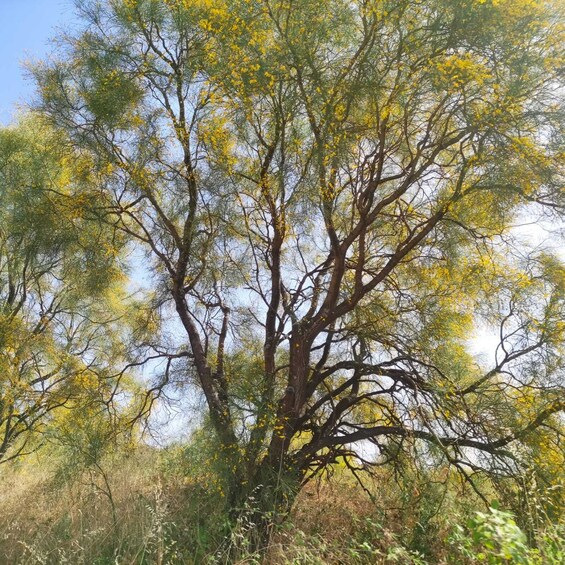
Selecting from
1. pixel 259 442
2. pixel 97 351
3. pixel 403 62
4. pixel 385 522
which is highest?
pixel 403 62

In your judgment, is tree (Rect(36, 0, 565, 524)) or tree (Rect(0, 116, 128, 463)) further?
tree (Rect(0, 116, 128, 463))

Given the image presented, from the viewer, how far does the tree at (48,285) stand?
720 centimetres

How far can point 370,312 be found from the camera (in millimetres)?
6125

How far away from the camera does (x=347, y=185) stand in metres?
6.14

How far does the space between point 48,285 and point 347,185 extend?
22.1 ft

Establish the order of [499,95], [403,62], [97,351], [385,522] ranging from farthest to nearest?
[97,351]
[385,522]
[403,62]
[499,95]

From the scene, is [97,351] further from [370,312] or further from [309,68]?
[309,68]

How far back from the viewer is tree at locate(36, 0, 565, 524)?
15.7 feet

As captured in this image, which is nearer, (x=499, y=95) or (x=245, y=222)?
(x=499, y=95)

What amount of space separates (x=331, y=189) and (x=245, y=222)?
6.08 feet

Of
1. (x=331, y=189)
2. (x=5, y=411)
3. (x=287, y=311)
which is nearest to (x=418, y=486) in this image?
(x=287, y=311)

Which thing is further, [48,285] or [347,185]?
[48,285]

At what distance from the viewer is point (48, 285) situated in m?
10.2

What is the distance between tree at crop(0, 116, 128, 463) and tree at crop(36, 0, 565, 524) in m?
0.67
